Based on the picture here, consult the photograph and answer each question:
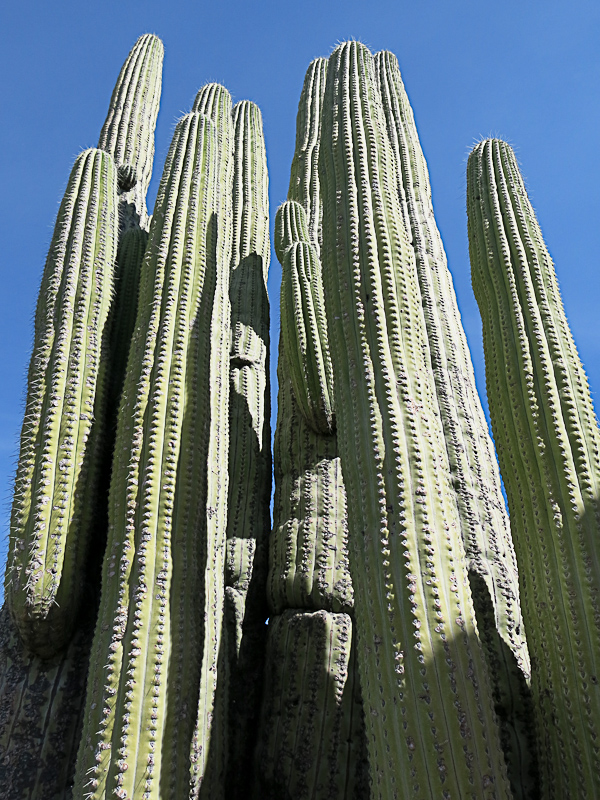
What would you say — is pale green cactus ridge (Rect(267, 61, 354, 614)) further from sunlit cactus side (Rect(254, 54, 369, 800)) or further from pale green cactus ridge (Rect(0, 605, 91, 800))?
pale green cactus ridge (Rect(0, 605, 91, 800))

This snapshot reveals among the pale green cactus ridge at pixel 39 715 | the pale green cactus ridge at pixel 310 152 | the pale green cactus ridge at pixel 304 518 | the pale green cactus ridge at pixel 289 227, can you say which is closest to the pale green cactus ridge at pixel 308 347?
the pale green cactus ridge at pixel 304 518

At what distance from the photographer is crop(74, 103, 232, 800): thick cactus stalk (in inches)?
93.2

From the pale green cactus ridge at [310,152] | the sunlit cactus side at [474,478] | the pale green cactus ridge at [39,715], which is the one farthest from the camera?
the pale green cactus ridge at [310,152]

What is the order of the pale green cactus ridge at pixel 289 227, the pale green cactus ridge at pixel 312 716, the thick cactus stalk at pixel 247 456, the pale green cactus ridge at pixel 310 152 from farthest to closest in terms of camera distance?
the pale green cactus ridge at pixel 310 152
the pale green cactus ridge at pixel 289 227
the thick cactus stalk at pixel 247 456
the pale green cactus ridge at pixel 312 716

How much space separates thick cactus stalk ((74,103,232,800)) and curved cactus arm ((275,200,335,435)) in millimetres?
547

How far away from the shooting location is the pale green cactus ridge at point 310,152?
5.47 m

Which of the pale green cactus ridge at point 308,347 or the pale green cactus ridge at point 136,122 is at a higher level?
the pale green cactus ridge at point 136,122

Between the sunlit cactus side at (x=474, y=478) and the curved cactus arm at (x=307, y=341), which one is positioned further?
the curved cactus arm at (x=307, y=341)

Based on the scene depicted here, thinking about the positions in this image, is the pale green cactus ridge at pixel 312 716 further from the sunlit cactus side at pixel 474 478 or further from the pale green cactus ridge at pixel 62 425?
the pale green cactus ridge at pixel 62 425

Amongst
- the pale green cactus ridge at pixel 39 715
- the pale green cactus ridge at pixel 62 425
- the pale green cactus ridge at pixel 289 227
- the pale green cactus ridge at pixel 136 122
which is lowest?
the pale green cactus ridge at pixel 39 715

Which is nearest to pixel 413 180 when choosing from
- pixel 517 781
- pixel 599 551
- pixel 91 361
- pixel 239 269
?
pixel 239 269

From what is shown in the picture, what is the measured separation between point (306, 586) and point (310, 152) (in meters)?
3.72

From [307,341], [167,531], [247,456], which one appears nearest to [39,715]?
[167,531]

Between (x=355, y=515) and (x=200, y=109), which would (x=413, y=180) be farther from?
(x=355, y=515)
